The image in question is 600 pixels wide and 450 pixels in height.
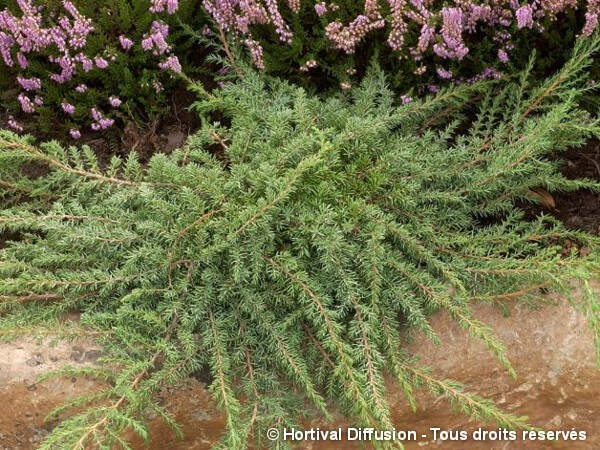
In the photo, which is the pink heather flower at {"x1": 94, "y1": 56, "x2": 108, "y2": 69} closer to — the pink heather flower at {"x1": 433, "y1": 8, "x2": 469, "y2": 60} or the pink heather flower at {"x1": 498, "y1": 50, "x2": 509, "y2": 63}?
the pink heather flower at {"x1": 433, "y1": 8, "x2": 469, "y2": 60}

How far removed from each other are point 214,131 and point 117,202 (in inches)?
21.8

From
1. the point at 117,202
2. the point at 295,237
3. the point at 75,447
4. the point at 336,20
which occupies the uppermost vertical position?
the point at 336,20

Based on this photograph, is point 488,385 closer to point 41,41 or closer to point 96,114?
point 96,114

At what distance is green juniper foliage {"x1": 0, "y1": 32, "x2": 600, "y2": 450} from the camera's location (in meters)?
2.38

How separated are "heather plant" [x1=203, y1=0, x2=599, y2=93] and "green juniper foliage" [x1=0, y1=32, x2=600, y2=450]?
212 mm

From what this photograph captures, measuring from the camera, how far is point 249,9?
289 cm

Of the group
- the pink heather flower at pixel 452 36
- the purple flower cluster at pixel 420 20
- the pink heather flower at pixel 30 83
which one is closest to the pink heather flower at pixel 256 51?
the purple flower cluster at pixel 420 20

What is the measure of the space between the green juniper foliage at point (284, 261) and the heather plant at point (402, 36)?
21 centimetres

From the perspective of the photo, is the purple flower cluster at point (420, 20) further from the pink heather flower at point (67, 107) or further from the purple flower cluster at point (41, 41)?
the pink heather flower at point (67, 107)

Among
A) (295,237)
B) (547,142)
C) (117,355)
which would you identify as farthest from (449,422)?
(117,355)

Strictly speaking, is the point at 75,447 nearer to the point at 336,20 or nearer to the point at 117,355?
the point at 117,355

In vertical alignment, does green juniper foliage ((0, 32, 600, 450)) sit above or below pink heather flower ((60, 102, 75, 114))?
below

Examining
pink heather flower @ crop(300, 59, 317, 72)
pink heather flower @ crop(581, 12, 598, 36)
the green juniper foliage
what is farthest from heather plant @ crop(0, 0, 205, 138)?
pink heather flower @ crop(581, 12, 598, 36)

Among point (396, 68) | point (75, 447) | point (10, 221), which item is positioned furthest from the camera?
point (396, 68)
